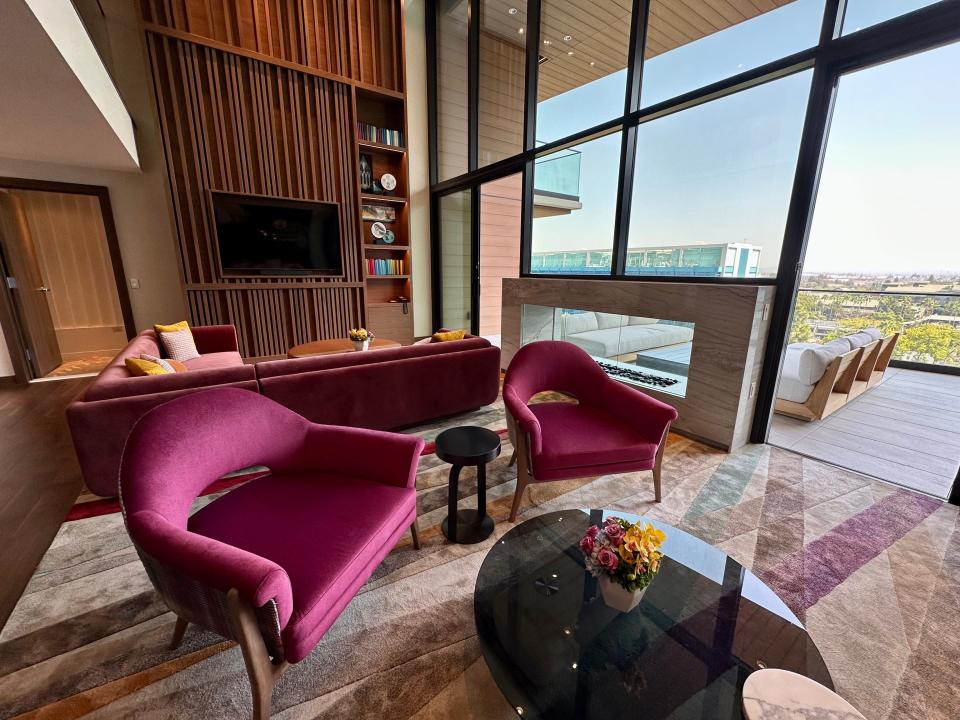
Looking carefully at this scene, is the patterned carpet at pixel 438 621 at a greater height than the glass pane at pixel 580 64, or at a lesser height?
lesser

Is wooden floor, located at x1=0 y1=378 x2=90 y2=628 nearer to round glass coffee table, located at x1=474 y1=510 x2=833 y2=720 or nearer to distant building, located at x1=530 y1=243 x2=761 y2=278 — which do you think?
round glass coffee table, located at x1=474 y1=510 x2=833 y2=720

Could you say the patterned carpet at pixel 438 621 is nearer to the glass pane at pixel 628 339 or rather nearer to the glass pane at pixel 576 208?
the glass pane at pixel 628 339

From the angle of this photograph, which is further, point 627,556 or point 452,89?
point 452,89

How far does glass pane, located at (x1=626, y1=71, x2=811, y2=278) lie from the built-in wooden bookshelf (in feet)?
12.1

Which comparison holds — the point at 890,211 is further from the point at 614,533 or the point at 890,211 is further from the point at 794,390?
the point at 614,533

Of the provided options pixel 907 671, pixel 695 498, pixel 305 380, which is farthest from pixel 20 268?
pixel 907 671

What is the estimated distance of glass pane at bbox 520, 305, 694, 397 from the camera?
10.3ft

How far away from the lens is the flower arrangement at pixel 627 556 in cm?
106

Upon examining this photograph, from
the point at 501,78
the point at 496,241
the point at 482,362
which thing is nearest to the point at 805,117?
the point at 482,362

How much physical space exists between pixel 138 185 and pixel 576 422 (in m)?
5.80

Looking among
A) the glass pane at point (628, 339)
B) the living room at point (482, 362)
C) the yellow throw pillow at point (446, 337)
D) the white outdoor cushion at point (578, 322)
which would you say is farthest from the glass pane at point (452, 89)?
the yellow throw pillow at point (446, 337)

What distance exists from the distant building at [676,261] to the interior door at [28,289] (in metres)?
5.67

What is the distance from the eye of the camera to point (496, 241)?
570cm

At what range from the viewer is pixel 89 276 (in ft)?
18.5
